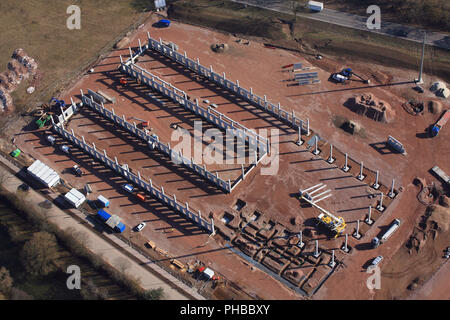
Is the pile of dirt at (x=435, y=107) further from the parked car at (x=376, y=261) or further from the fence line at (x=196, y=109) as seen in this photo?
the parked car at (x=376, y=261)

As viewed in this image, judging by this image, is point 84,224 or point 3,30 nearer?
point 84,224

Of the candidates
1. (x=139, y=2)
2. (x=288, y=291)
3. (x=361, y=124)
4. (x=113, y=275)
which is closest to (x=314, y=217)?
(x=288, y=291)

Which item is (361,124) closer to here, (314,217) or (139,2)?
(314,217)

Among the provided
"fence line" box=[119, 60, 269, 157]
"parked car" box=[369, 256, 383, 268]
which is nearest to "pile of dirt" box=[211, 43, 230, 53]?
"fence line" box=[119, 60, 269, 157]

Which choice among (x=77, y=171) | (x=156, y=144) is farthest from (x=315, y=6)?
(x=77, y=171)
